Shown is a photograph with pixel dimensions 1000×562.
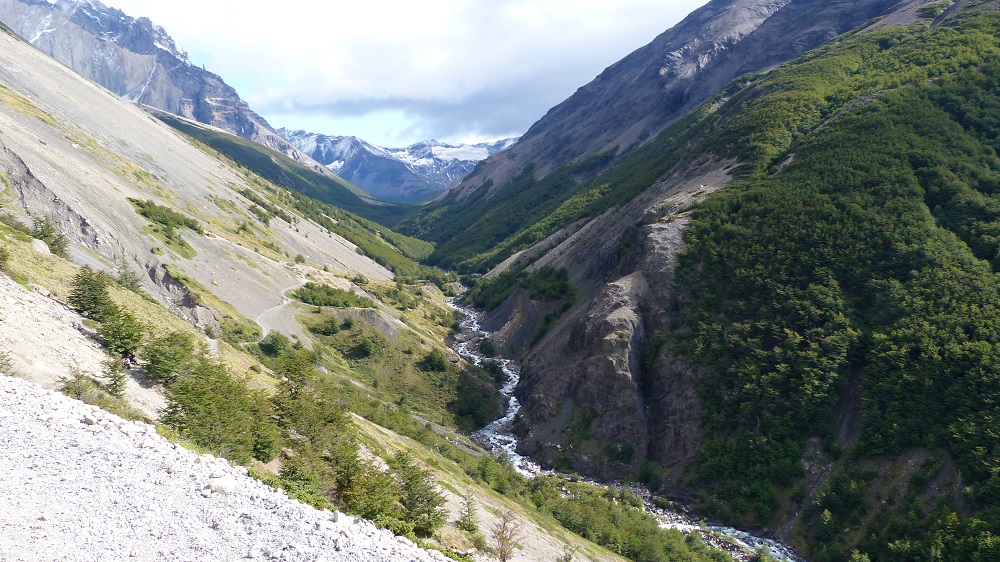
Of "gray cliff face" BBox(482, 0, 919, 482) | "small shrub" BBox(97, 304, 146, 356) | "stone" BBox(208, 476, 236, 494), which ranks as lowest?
"gray cliff face" BBox(482, 0, 919, 482)

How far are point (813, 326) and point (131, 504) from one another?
5197 cm

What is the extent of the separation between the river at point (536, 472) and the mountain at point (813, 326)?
49.1 inches

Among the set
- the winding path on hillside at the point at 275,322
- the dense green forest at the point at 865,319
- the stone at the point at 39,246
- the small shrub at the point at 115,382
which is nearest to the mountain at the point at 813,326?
the dense green forest at the point at 865,319

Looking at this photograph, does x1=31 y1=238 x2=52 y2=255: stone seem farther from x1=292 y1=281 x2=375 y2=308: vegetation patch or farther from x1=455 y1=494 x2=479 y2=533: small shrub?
x1=292 y1=281 x2=375 y2=308: vegetation patch

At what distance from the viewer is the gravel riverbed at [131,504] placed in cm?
937

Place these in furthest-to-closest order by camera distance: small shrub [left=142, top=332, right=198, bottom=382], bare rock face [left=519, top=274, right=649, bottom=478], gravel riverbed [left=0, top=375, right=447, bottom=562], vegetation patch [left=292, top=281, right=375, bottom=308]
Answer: vegetation patch [left=292, top=281, right=375, bottom=308], bare rock face [left=519, top=274, right=649, bottom=478], small shrub [left=142, top=332, right=198, bottom=382], gravel riverbed [left=0, top=375, right=447, bottom=562]

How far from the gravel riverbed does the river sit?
111 feet

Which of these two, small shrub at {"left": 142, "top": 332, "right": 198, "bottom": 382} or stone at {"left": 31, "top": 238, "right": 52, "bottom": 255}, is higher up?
stone at {"left": 31, "top": 238, "right": 52, "bottom": 255}

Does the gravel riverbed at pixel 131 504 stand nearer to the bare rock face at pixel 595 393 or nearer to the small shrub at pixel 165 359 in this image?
the small shrub at pixel 165 359

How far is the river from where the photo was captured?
36750 mm

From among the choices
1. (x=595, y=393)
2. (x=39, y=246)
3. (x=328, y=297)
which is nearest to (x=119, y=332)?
(x=39, y=246)

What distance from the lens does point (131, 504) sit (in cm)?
1057

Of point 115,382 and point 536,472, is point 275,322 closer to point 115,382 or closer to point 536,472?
point 536,472

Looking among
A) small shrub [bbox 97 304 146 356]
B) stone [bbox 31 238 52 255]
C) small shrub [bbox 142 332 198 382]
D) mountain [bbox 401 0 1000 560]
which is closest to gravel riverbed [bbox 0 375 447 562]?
small shrub [bbox 142 332 198 382]
